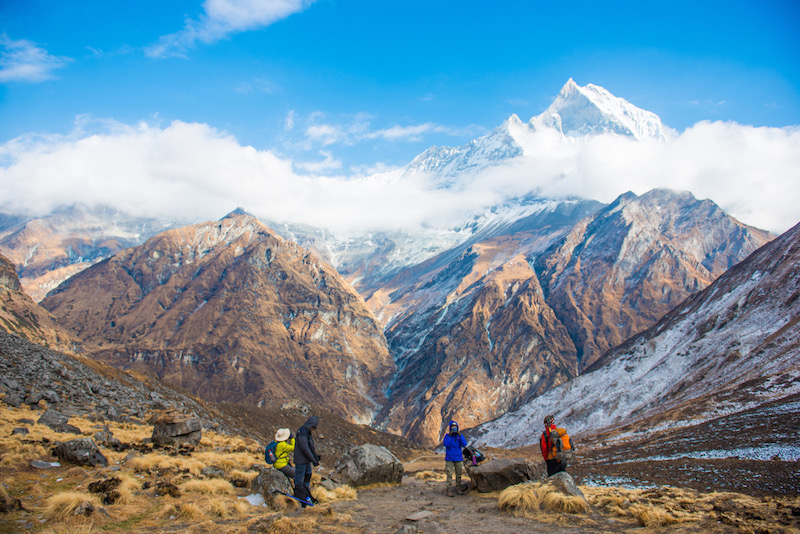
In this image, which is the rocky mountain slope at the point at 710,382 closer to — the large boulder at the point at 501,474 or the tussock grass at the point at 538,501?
the large boulder at the point at 501,474

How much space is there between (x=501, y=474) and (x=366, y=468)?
24.3ft

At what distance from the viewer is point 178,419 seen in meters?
23.8

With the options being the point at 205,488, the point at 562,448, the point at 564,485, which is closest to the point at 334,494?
the point at 205,488

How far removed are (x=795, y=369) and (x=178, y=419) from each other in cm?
7597

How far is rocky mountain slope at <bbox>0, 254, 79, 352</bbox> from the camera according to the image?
9856 centimetres

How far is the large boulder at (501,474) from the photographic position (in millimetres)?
→ 17359

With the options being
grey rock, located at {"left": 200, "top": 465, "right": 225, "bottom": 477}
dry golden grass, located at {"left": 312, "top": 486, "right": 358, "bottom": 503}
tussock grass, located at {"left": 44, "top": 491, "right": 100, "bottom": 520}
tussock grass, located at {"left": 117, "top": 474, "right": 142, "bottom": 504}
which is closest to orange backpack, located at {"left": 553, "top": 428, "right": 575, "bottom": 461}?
dry golden grass, located at {"left": 312, "top": 486, "right": 358, "bottom": 503}

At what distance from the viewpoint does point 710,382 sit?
7881 centimetres

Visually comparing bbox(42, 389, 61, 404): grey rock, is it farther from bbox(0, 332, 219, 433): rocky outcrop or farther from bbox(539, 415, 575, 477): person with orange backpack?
bbox(539, 415, 575, 477): person with orange backpack

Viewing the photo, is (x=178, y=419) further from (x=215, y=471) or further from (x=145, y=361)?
(x=145, y=361)

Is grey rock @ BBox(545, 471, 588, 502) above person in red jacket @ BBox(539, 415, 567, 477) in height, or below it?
below

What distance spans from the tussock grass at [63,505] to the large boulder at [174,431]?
1292 cm

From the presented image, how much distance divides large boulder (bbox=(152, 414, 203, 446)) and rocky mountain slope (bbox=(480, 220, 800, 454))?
127 feet

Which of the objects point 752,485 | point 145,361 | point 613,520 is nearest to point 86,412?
point 613,520
